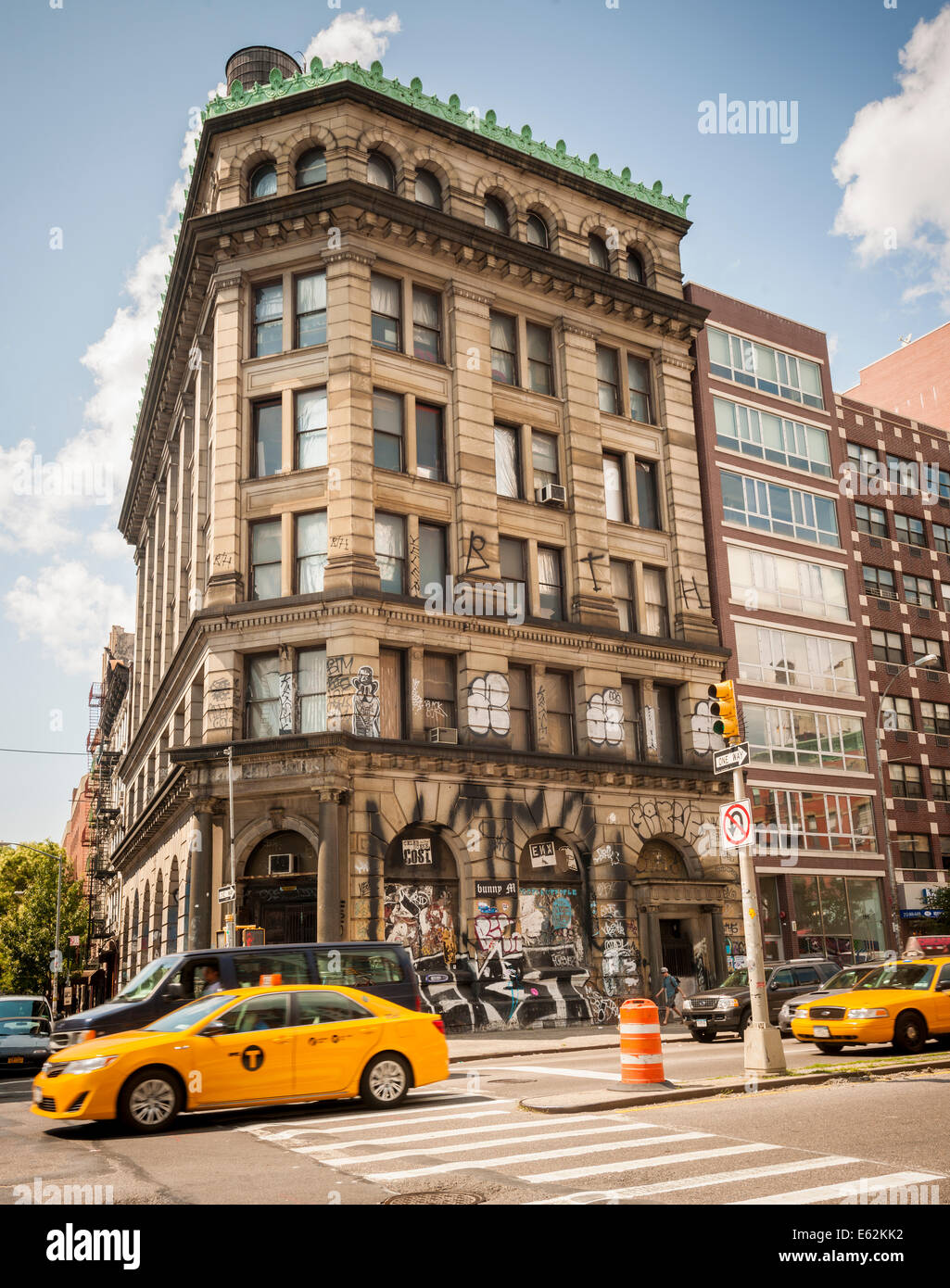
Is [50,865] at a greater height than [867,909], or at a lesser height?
greater

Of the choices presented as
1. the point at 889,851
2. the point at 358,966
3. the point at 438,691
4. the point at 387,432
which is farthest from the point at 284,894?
the point at 889,851

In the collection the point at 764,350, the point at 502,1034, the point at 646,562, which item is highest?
the point at 764,350

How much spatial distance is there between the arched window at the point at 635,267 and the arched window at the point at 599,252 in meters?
1.10

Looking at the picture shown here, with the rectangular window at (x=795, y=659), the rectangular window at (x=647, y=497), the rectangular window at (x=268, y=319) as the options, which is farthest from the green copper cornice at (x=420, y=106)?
the rectangular window at (x=795, y=659)

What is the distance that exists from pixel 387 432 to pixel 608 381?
31.7 ft

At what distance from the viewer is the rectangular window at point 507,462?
34438 millimetres

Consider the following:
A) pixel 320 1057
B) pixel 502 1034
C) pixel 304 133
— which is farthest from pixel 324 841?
pixel 304 133

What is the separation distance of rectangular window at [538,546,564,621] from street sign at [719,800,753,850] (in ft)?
60.6

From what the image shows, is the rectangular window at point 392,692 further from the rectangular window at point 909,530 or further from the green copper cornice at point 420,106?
the rectangular window at point 909,530

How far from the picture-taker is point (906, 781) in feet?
150

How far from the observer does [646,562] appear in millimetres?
37156

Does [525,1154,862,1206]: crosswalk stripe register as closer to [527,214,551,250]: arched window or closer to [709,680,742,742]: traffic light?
[709,680,742,742]: traffic light
